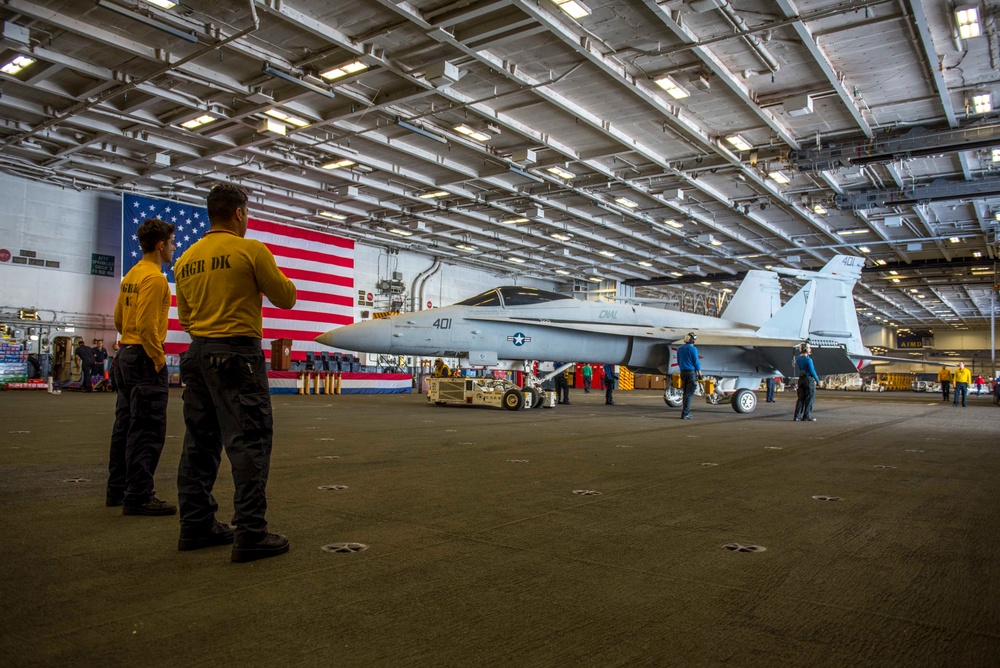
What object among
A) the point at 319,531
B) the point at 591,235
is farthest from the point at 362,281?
the point at 319,531

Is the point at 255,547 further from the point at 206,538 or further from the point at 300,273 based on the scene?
the point at 300,273

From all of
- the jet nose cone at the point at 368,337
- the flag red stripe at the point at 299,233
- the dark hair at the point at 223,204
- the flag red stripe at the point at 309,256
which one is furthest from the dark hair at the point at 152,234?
the flag red stripe at the point at 309,256

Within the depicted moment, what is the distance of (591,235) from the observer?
82.8 feet

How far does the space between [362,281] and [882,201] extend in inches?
780

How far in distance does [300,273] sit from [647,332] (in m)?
14.7

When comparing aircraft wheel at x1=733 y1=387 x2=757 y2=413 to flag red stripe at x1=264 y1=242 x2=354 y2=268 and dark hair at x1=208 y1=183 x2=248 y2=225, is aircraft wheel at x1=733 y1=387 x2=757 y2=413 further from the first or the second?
flag red stripe at x1=264 y1=242 x2=354 y2=268

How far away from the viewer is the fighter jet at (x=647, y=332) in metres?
13.1

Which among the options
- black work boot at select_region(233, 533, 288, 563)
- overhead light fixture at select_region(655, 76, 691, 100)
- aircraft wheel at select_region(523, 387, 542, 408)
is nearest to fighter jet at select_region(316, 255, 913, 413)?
aircraft wheel at select_region(523, 387, 542, 408)

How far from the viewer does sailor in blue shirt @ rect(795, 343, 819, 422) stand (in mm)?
11984

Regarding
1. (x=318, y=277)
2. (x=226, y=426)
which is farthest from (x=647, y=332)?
(x=318, y=277)

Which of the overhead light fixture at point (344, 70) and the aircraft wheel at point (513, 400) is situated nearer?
the overhead light fixture at point (344, 70)

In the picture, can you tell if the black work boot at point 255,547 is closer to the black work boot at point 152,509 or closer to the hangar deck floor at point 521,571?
the hangar deck floor at point 521,571

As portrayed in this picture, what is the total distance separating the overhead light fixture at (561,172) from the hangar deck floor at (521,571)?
1360 cm

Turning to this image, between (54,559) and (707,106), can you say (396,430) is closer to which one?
(54,559)
